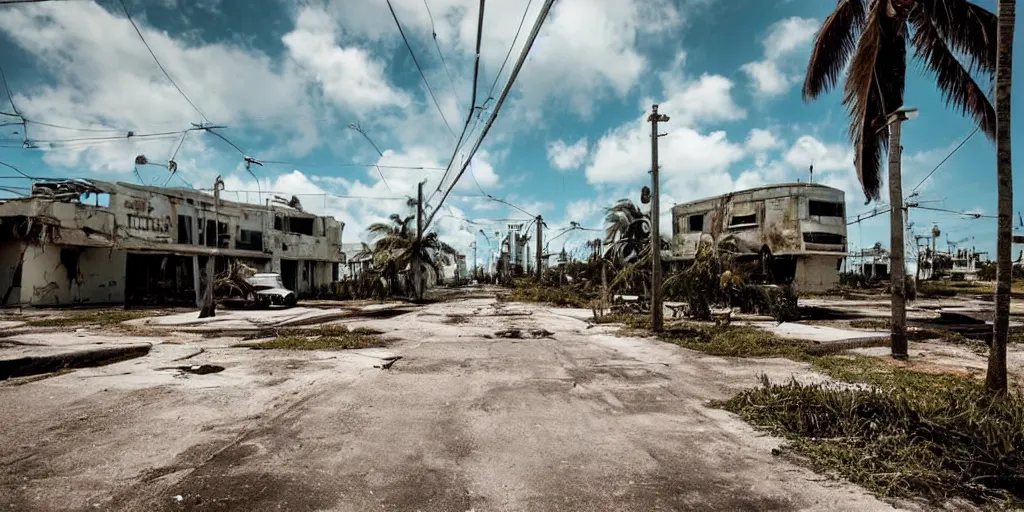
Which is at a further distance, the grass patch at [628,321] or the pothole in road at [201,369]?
→ the grass patch at [628,321]

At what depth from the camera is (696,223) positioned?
37.5m

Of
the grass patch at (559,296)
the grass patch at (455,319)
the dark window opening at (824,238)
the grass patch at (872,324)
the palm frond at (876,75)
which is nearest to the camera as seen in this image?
the palm frond at (876,75)

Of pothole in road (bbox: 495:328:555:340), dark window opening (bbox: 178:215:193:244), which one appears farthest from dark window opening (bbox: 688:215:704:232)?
dark window opening (bbox: 178:215:193:244)

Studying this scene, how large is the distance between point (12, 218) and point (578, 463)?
2875cm

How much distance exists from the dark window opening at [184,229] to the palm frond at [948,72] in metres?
33.1

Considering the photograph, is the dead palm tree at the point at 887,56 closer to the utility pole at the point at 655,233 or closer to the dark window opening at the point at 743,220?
the utility pole at the point at 655,233

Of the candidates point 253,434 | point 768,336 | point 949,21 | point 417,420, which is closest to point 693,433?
point 417,420

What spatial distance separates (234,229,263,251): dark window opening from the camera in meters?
31.9

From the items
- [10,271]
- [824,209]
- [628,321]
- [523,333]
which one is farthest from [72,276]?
[824,209]

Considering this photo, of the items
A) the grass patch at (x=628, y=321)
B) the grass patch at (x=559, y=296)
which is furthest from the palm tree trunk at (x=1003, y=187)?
the grass patch at (x=559, y=296)

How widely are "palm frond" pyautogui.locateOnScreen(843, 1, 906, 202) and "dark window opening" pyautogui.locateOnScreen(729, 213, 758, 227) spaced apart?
896 inches

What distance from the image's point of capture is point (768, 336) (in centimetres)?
1159

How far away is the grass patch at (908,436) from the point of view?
356cm

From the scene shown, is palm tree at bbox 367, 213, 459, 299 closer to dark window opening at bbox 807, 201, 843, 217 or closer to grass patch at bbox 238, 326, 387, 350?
grass patch at bbox 238, 326, 387, 350
